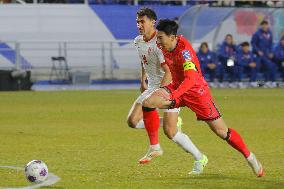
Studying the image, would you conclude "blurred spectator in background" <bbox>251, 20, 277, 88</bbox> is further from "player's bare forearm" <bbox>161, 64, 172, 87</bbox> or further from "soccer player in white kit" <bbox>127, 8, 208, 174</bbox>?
"player's bare forearm" <bbox>161, 64, 172, 87</bbox>

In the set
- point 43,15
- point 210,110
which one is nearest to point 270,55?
point 43,15

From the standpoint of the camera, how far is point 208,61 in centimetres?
3366

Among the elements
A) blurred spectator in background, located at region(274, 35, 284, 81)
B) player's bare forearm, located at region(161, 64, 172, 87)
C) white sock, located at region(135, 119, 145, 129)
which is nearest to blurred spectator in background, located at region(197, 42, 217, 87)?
blurred spectator in background, located at region(274, 35, 284, 81)

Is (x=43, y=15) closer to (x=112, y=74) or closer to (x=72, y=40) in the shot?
(x=72, y=40)

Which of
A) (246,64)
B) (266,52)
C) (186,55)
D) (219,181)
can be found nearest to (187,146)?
(219,181)

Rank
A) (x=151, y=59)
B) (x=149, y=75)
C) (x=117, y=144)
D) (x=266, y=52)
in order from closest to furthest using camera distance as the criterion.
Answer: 1. (x=151, y=59)
2. (x=149, y=75)
3. (x=117, y=144)
4. (x=266, y=52)

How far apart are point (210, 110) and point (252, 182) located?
3.39 feet

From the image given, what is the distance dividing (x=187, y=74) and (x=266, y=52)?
23.7 meters

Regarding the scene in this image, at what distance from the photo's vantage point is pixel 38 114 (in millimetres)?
22297

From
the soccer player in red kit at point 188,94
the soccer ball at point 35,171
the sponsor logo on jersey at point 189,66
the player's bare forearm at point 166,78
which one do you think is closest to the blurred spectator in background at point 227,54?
the player's bare forearm at point 166,78

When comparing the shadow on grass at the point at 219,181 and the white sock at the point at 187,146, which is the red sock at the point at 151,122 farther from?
the shadow on grass at the point at 219,181

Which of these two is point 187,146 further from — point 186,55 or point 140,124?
point 140,124

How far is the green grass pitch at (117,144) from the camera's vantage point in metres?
11.0

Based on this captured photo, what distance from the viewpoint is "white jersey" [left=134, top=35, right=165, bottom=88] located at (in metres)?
13.3
